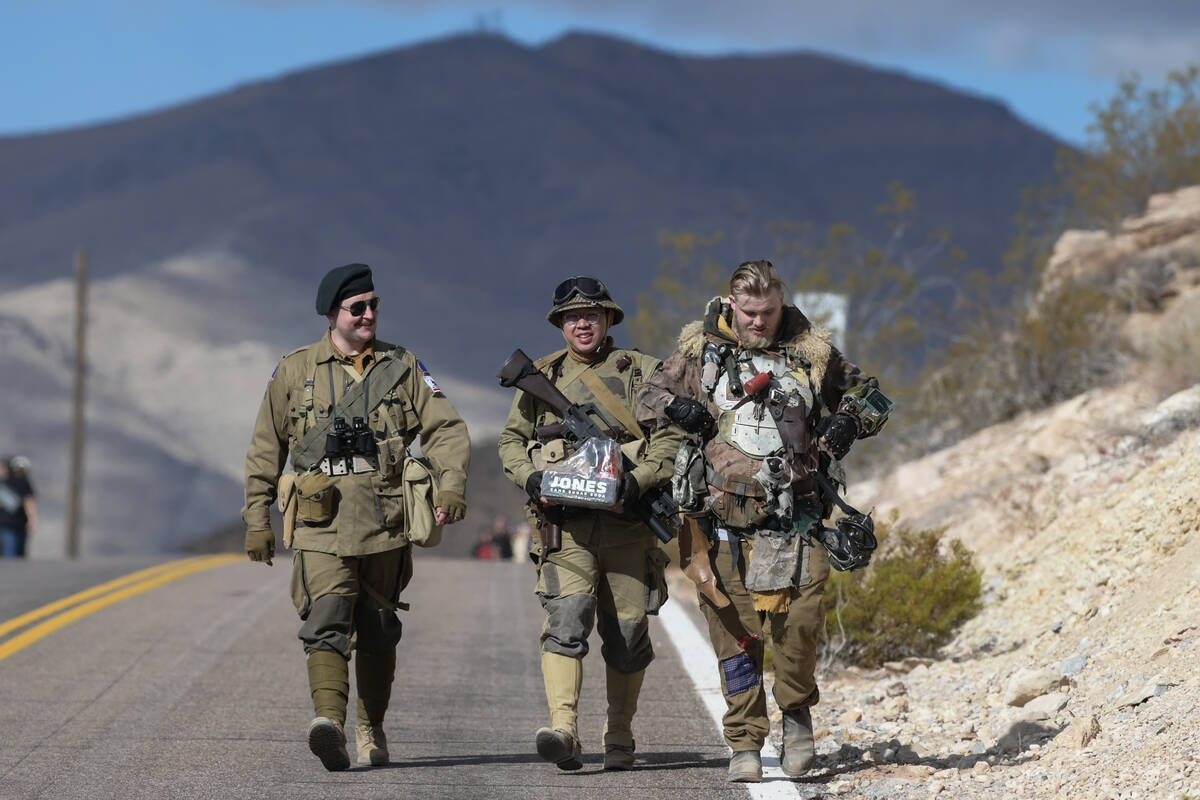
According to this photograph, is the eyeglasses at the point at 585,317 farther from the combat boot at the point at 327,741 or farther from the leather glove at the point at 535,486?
the combat boot at the point at 327,741

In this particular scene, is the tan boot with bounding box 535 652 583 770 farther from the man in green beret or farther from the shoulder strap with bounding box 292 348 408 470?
the shoulder strap with bounding box 292 348 408 470

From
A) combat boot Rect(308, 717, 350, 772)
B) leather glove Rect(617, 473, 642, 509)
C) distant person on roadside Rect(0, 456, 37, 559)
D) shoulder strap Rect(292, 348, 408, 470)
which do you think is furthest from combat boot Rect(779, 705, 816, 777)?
distant person on roadside Rect(0, 456, 37, 559)

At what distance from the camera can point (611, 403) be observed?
7.47m

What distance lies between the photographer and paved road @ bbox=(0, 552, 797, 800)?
711 centimetres

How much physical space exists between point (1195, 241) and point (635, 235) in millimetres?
82189

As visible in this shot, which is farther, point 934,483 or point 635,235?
point 635,235

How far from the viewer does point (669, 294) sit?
22531 millimetres

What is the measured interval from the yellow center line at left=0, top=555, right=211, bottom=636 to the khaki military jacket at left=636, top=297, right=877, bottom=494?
6.46 m

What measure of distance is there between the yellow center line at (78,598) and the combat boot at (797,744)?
21.7ft

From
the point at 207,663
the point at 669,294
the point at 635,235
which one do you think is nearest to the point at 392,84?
the point at 635,235

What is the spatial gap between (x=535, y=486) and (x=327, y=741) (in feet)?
4.46

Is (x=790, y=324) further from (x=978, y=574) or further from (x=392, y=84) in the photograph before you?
(x=392, y=84)

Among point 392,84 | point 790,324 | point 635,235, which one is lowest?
point 790,324

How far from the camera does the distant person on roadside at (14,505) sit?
2347cm
